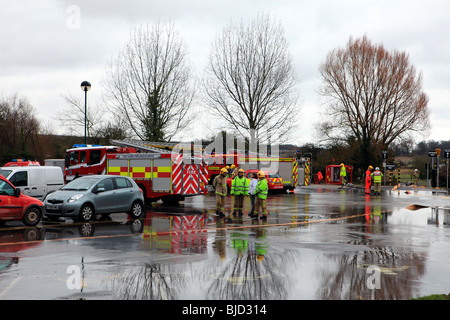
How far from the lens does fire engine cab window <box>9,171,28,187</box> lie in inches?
755

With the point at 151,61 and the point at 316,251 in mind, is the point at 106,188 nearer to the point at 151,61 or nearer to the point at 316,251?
the point at 316,251

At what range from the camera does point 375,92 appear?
47.5 m

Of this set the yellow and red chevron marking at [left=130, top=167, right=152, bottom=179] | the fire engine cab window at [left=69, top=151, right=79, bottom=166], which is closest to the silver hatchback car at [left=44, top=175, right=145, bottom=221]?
the yellow and red chevron marking at [left=130, top=167, right=152, bottom=179]

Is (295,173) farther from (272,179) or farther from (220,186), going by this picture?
(220,186)

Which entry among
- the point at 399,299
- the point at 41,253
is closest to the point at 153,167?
the point at 41,253

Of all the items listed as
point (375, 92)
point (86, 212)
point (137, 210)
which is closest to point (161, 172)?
point (137, 210)

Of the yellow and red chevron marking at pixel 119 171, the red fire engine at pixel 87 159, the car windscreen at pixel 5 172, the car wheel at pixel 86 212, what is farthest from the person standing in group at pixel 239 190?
the car windscreen at pixel 5 172

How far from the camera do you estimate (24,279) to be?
7.61 metres

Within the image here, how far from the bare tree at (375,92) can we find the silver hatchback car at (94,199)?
3490 centimetres

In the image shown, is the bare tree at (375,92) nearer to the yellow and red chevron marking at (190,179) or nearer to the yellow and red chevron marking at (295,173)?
the yellow and red chevron marking at (295,173)

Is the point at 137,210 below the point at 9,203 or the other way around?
below

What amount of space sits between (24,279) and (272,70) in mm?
35220

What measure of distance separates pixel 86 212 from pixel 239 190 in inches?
207

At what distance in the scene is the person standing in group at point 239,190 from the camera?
58.2 feet
